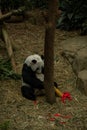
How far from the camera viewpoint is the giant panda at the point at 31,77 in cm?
532

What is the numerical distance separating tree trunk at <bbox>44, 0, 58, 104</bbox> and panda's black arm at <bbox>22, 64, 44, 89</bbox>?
24 cm

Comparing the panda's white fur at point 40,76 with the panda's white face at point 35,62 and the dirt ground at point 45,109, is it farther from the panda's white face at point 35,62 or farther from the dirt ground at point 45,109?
the dirt ground at point 45,109

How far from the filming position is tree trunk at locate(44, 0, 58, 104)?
15.3 ft

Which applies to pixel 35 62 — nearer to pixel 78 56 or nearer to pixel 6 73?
pixel 6 73

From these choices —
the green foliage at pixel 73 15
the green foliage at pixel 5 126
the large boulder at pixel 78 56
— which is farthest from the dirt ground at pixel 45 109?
the green foliage at pixel 73 15

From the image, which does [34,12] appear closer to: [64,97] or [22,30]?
[22,30]

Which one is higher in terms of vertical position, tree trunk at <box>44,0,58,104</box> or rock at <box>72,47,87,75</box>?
tree trunk at <box>44,0,58,104</box>

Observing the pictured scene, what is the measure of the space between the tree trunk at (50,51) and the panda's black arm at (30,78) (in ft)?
0.80

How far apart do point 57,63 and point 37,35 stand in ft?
5.16

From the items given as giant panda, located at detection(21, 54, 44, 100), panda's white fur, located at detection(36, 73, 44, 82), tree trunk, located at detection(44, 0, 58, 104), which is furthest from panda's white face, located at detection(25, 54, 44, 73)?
tree trunk, located at detection(44, 0, 58, 104)

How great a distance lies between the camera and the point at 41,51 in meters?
A: 7.03

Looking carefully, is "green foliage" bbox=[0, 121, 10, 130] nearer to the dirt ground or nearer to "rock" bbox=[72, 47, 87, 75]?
the dirt ground

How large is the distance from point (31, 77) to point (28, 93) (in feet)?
0.83

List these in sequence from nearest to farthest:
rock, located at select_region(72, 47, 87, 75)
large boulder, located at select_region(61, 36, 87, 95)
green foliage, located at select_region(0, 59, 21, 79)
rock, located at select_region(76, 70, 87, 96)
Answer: rock, located at select_region(76, 70, 87, 96) < large boulder, located at select_region(61, 36, 87, 95) < green foliage, located at select_region(0, 59, 21, 79) < rock, located at select_region(72, 47, 87, 75)
